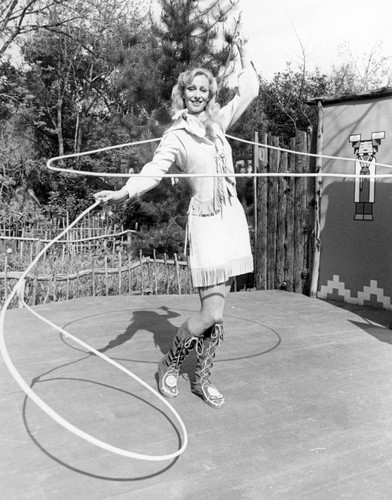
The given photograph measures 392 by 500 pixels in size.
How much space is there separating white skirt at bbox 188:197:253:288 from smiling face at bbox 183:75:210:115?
1.66 feet

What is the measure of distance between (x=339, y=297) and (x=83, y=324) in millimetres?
2842

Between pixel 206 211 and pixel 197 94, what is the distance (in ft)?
1.99

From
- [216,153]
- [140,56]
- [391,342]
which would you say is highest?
[140,56]

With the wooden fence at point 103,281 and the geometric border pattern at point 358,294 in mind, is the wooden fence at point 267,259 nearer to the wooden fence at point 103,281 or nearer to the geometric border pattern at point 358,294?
the wooden fence at point 103,281

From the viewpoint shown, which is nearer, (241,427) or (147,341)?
(241,427)

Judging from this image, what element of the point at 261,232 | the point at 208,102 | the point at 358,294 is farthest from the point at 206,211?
the point at 261,232

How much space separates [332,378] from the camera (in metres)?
3.19

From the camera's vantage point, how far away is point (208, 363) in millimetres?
2779

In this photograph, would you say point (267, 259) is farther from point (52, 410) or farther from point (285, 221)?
point (52, 410)

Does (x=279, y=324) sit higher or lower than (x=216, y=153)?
lower

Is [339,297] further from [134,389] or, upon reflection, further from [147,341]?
[134,389]

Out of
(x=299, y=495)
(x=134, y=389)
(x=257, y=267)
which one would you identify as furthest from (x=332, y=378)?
(x=257, y=267)

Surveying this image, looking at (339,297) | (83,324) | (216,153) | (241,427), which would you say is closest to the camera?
(241,427)

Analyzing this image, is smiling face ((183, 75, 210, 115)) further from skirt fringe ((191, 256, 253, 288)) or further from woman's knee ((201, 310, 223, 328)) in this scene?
woman's knee ((201, 310, 223, 328))
